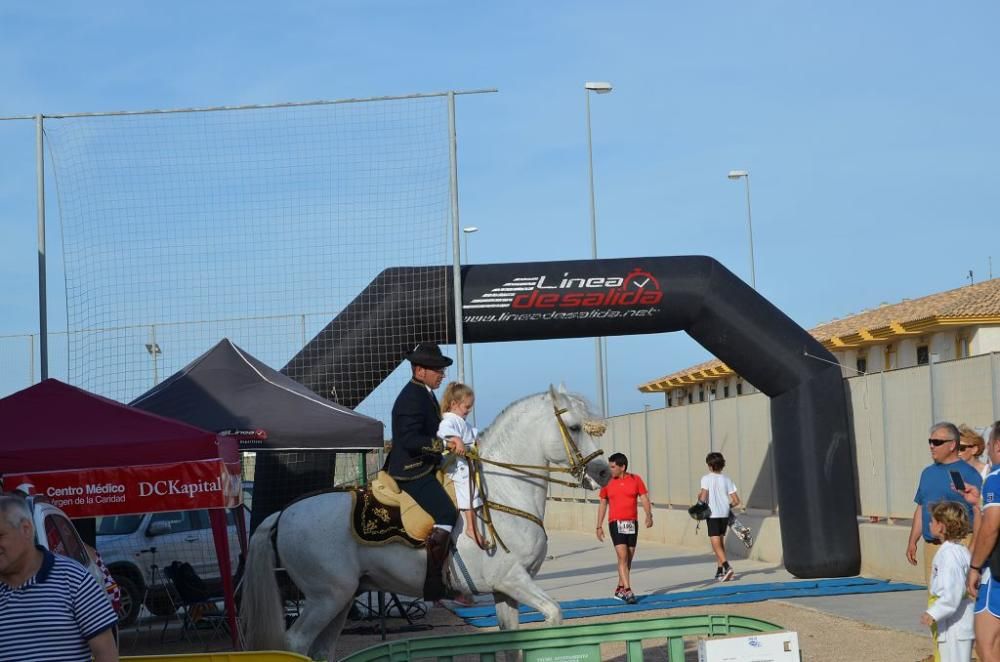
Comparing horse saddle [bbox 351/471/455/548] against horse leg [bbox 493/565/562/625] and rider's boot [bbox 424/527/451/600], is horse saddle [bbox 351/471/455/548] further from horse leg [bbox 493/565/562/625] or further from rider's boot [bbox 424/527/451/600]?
horse leg [bbox 493/565/562/625]

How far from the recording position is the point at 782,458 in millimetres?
17625

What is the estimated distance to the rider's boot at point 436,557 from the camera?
9.38 m

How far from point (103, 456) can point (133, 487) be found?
33cm

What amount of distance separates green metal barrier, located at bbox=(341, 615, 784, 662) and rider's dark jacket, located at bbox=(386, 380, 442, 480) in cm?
169

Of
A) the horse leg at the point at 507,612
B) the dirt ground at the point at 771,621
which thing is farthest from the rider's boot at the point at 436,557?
the dirt ground at the point at 771,621

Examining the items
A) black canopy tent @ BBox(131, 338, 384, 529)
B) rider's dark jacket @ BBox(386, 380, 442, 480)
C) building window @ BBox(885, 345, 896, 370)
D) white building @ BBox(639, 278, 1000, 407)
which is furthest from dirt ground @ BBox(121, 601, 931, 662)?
building window @ BBox(885, 345, 896, 370)

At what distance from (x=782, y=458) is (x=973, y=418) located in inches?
112

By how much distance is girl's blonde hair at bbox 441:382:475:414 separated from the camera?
31.2ft

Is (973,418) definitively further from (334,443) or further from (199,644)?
(199,644)

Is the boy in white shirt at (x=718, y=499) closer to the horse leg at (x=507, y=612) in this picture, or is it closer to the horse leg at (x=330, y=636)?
the horse leg at (x=507, y=612)

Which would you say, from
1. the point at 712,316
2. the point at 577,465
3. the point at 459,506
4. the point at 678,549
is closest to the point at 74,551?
the point at 459,506

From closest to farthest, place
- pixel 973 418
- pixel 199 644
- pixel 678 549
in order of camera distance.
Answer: pixel 199 644 → pixel 973 418 → pixel 678 549

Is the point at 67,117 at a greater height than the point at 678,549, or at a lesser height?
greater

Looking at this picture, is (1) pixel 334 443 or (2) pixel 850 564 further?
(2) pixel 850 564
